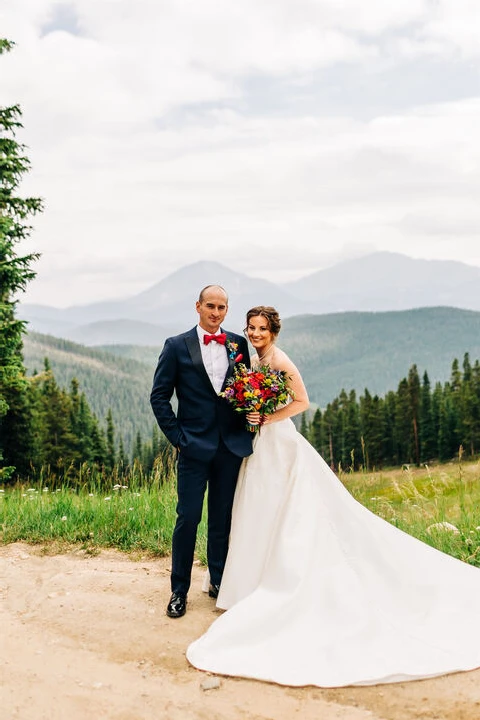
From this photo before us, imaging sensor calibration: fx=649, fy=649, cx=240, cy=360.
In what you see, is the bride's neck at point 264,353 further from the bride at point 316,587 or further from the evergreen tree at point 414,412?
the evergreen tree at point 414,412

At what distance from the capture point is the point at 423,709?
3920 mm

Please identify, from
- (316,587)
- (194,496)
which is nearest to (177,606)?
(194,496)

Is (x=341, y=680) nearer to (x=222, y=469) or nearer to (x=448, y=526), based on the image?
(x=222, y=469)

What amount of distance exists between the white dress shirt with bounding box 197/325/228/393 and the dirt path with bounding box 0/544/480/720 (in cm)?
197

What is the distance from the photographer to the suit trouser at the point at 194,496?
5.47 meters

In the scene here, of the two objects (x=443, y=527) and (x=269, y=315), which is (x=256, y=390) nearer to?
(x=269, y=315)

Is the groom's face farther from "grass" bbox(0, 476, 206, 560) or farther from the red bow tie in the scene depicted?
"grass" bbox(0, 476, 206, 560)

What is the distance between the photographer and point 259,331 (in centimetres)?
Result: 540

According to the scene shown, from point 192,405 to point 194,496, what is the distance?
2.52 ft

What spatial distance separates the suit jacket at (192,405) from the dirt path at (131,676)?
4.68ft

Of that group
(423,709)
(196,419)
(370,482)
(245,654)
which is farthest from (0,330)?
(423,709)

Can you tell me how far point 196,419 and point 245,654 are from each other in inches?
72.6

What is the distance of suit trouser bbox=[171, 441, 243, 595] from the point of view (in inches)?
215

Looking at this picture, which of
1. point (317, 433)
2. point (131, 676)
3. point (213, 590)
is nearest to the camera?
point (131, 676)
